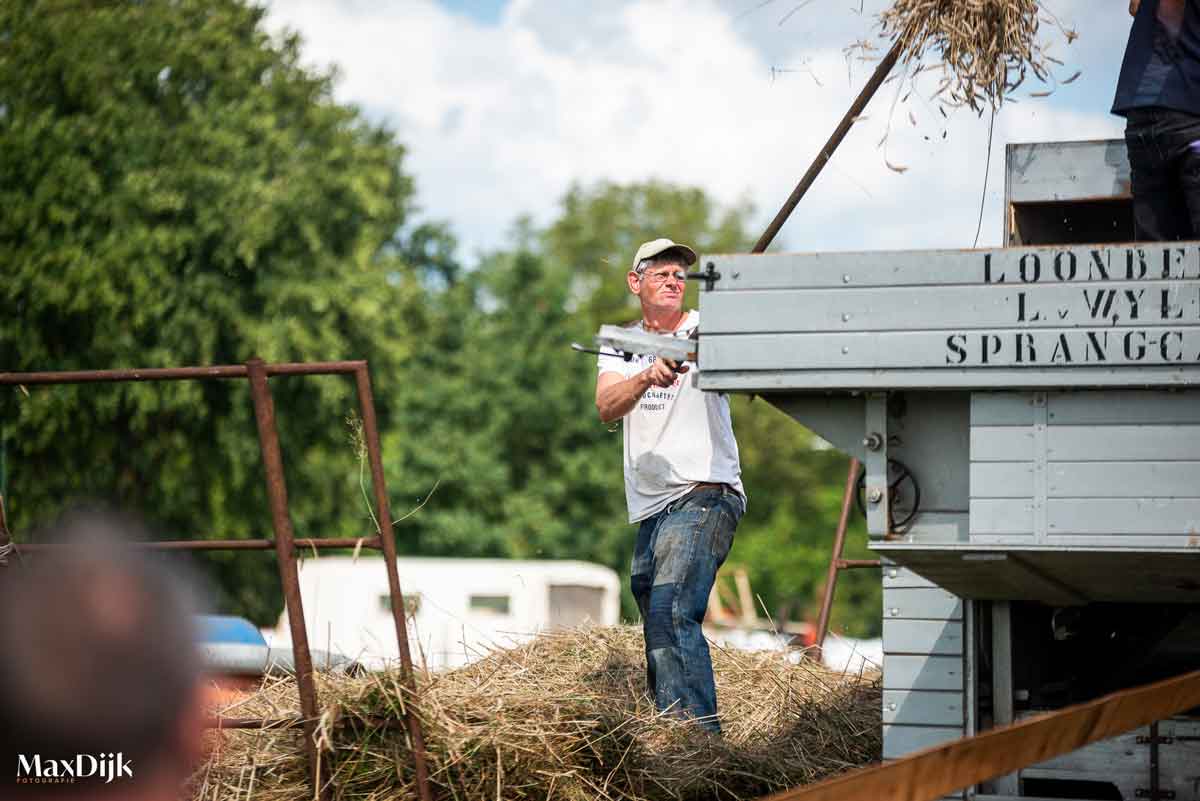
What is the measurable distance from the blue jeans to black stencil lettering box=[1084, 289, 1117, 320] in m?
2.19

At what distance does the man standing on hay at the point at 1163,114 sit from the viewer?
4.82 metres

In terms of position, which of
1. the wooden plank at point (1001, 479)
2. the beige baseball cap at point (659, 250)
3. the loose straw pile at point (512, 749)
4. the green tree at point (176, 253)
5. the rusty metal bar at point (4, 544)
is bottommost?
the loose straw pile at point (512, 749)

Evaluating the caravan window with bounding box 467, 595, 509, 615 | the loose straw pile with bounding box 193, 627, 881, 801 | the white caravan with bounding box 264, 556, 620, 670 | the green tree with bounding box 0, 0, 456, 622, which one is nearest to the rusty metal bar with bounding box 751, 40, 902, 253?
the loose straw pile with bounding box 193, 627, 881, 801

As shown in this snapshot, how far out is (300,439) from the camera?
2489 cm

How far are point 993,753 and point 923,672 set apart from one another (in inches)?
54.5

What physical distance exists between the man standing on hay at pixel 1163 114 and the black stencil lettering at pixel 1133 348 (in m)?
0.83

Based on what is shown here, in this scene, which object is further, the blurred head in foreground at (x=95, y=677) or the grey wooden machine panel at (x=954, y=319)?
the blurred head in foreground at (x=95, y=677)

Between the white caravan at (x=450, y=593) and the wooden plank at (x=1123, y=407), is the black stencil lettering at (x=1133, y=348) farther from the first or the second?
the white caravan at (x=450, y=593)

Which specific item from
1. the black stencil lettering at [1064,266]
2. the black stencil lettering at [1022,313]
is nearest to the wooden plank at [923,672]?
the black stencil lettering at [1022,313]

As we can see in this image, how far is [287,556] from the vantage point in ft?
15.2

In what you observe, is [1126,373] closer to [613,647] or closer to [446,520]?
[613,647]

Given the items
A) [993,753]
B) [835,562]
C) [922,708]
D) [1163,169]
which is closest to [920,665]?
[922,708]

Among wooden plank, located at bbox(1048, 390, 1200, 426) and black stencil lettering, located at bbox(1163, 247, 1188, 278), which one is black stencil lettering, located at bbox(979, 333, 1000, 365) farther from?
black stencil lettering, located at bbox(1163, 247, 1188, 278)

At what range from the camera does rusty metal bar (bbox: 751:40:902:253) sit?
5.24 metres
